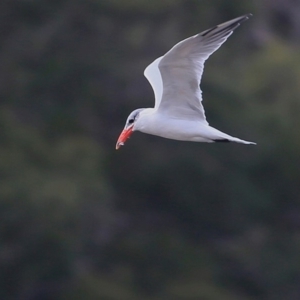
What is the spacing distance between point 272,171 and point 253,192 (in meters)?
0.43

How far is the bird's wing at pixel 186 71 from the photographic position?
8.23 metres

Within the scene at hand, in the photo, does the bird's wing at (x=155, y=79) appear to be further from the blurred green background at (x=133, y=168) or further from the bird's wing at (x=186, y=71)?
the blurred green background at (x=133, y=168)

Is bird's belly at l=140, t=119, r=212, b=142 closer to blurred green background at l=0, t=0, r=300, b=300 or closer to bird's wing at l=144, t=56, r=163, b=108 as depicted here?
bird's wing at l=144, t=56, r=163, b=108

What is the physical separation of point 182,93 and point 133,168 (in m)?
7.70

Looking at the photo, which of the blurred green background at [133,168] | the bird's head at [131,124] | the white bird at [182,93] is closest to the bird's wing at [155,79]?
the white bird at [182,93]

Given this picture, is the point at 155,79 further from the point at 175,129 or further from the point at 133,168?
Answer: the point at 133,168

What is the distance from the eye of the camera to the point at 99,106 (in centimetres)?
1609

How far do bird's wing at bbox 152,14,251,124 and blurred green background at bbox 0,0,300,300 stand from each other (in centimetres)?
583

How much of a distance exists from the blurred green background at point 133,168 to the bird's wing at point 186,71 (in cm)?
583

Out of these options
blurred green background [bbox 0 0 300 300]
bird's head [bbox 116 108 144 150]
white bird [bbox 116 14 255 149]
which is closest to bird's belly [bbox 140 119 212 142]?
white bird [bbox 116 14 255 149]

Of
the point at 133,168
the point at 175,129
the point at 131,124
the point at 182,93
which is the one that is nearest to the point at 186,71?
the point at 182,93

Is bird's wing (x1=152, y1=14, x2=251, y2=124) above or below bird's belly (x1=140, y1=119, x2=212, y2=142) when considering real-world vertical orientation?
above

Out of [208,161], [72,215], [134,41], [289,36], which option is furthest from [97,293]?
[289,36]

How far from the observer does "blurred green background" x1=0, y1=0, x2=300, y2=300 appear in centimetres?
1489
